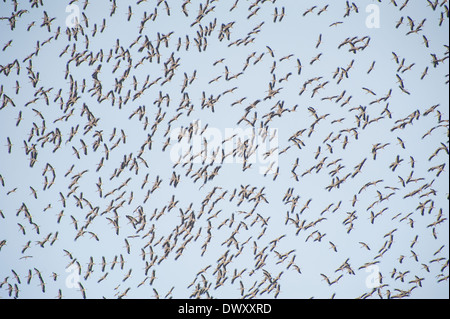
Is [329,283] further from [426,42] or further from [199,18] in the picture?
[199,18]

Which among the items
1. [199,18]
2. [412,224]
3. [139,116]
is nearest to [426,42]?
[412,224]

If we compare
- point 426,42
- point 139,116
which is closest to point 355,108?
point 426,42
